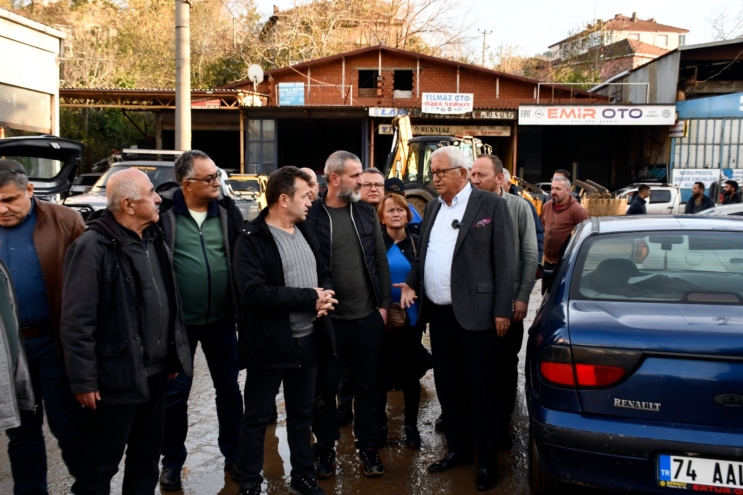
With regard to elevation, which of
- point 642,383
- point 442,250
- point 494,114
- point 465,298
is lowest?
point 642,383

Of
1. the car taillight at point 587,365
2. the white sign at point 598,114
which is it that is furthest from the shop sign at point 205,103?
the car taillight at point 587,365

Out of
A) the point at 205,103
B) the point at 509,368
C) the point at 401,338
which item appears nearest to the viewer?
the point at 509,368

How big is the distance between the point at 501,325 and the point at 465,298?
0.87ft

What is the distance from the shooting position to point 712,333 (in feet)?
9.46

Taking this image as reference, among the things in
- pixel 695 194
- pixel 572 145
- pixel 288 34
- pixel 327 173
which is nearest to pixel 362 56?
pixel 288 34

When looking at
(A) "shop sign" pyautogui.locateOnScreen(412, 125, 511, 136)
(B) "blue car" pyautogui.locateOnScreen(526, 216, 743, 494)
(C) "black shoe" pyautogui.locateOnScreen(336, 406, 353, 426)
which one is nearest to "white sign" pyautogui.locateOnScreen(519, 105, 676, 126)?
(A) "shop sign" pyautogui.locateOnScreen(412, 125, 511, 136)

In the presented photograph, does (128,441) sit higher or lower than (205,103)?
lower

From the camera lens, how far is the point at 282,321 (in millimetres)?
3535

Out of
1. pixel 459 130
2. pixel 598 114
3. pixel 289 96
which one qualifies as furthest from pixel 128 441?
pixel 598 114

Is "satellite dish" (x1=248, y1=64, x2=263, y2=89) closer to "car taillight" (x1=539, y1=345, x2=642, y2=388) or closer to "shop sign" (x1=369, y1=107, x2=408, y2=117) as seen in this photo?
"shop sign" (x1=369, y1=107, x2=408, y2=117)

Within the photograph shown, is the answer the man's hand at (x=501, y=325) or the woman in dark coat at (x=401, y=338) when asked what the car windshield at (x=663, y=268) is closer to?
the man's hand at (x=501, y=325)

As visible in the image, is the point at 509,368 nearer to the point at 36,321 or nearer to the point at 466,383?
the point at 466,383

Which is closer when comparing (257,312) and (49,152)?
(257,312)

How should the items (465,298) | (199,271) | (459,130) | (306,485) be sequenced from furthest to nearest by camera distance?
(459,130) → (465,298) → (199,271) → (306,485)
